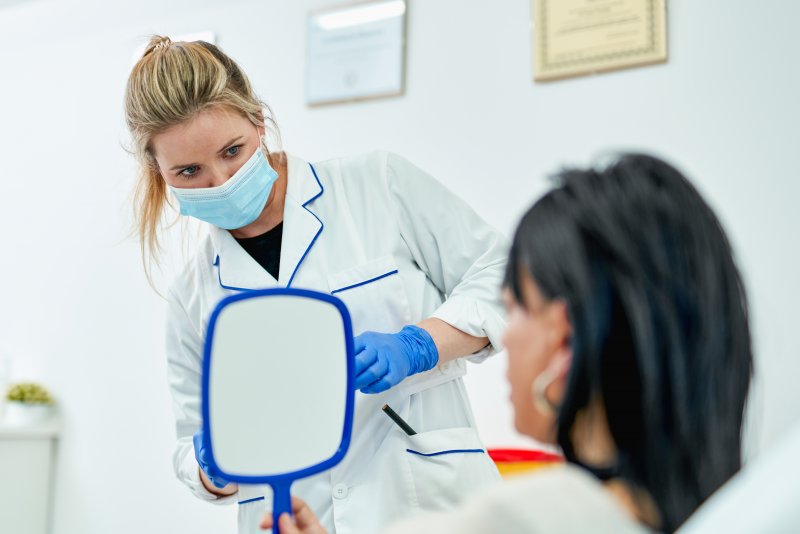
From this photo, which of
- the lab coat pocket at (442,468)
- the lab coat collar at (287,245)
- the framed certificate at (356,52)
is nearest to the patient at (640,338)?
the lab coat pocket at (442,468)

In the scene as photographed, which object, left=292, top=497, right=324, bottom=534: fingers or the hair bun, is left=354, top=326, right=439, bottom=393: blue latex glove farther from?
the hair bun

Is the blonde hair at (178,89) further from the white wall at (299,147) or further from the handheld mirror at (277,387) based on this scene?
the white wall at (299,147)

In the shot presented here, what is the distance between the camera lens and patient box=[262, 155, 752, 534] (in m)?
0.63

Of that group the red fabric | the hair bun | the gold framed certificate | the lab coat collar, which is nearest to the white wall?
the gold framed certificate

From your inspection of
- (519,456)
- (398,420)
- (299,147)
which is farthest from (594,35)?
(398,420)

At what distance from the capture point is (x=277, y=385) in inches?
37.0

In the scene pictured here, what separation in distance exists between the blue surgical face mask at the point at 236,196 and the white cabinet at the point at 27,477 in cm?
166

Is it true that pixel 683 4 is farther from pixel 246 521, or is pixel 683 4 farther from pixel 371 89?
pixel 246 521

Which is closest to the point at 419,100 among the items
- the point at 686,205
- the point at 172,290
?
the point at 172,290

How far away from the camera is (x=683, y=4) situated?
81.4 inches

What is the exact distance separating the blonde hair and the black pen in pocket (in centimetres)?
58

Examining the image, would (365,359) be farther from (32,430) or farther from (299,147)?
(32,430)

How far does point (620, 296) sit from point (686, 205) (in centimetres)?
11

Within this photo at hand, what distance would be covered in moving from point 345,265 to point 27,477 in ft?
6.36
